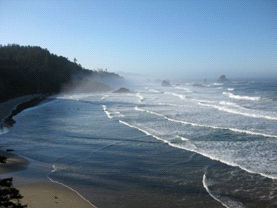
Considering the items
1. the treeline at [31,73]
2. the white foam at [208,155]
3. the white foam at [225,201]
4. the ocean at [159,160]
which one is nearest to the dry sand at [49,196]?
the ocean at [159,160]

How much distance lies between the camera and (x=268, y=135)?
559 inches

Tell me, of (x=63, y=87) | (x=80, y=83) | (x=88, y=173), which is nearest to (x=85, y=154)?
(x=88, y=173)

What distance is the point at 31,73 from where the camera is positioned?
62812 millimetres

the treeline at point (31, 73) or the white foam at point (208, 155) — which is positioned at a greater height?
the treeline at point (31, 73)

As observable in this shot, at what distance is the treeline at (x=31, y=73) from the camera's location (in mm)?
50150

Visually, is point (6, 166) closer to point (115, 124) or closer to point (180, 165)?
point (180, 165)

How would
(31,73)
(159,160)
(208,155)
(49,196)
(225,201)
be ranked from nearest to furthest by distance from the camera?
(225,201)
(49,196)
(159,160)
(208,155)
(31,73)

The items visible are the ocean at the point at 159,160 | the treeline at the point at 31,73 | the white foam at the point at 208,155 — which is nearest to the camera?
the ocean at the point at 159,160

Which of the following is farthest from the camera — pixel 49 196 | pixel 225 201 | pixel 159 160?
pixel 159 160

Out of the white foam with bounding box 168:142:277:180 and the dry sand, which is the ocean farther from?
the dry sand

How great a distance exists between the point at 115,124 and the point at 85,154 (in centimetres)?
767

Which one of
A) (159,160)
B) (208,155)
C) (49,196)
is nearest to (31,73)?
(159,160)

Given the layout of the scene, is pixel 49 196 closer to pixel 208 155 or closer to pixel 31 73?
pixel 208 155

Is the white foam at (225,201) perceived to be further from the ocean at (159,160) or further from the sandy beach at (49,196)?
the sandy beach at (49,196)
